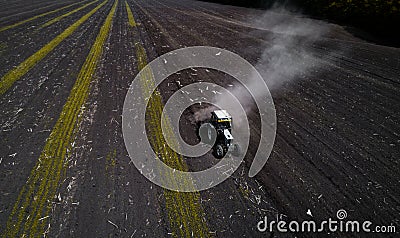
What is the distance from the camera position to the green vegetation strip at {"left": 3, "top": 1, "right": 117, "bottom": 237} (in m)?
3.01

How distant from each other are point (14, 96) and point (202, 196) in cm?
506

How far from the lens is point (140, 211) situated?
10.8 ft

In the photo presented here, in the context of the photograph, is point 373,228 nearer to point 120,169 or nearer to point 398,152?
point 398,152

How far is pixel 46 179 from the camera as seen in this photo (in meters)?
3.64

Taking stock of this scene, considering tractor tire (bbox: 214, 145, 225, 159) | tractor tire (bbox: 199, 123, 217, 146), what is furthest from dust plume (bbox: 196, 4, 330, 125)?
tractor tire (bbox: 214, 145, 225, 159)

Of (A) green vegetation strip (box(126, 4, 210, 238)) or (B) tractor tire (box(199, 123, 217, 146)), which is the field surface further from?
(B) tractor tire (box(199, 123, 217, 146))

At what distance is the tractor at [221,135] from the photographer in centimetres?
414

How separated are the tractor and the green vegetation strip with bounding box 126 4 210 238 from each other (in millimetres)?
616

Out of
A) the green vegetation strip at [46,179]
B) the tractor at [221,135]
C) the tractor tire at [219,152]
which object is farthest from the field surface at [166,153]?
the tractor at [221,135]

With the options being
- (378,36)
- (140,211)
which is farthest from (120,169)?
(378,36)

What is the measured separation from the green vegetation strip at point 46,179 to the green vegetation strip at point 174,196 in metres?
1.42

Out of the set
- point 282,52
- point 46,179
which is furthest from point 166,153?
point 282,52

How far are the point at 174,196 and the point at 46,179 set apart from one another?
1833 millimetres

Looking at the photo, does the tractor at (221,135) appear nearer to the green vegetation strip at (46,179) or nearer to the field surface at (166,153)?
the field surface at (166,153)
